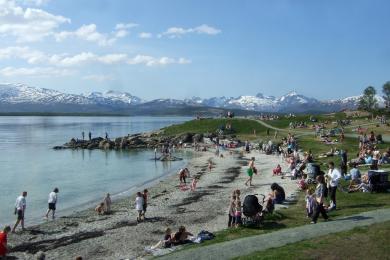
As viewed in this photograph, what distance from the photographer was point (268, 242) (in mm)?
19656

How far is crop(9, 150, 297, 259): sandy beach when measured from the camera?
24547mm

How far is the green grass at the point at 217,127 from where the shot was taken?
102m

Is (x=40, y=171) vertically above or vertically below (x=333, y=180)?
below

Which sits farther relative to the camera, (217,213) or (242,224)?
(217,213)

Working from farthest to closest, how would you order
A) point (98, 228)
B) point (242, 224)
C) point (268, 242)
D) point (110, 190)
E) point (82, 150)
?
point (82, 150) → point (110, 190) → point (98, 228) → point (242, 224) → point (268, 242)

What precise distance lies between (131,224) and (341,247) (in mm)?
14871

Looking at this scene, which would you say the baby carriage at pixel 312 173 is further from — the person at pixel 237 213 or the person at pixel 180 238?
the person at pixel 180 238

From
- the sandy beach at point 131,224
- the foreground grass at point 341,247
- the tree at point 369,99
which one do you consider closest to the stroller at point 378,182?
the sandy beach at point 131,224

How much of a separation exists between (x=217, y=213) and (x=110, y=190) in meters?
20.5

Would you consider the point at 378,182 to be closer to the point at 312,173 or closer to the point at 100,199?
the point at 312,173

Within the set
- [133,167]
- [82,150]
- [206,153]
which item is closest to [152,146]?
[82,150]

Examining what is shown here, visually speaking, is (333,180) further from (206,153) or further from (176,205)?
(206,153)

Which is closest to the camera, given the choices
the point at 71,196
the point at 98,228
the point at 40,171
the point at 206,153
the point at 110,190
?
the point at 98,228

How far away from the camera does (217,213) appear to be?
102 ft
